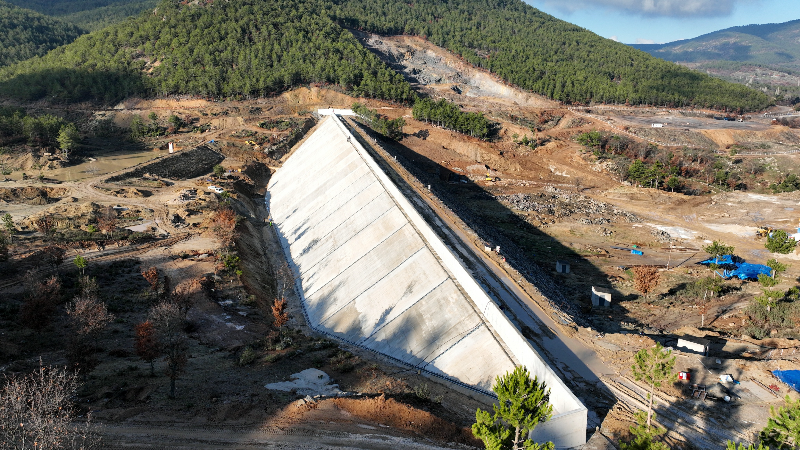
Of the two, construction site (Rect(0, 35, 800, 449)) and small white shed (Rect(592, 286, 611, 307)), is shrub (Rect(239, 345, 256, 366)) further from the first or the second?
small white shed (Rect(592, 286, 611, 307))

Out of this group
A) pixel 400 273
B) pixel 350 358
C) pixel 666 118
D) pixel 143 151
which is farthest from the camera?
pixel 666 118

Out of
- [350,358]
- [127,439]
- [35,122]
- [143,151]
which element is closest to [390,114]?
[143,151]

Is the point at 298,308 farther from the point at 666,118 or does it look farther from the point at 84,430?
the point at 666,118

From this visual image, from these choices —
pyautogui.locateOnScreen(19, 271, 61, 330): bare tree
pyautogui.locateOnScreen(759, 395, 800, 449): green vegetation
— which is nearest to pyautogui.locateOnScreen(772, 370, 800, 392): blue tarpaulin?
pyautogui.locateOnScreen(759, 395, 800, 449): green vegetation

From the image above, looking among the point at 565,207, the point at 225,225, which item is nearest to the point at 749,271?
the point at 565,207

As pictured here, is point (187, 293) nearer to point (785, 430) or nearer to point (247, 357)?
point (247, 357)

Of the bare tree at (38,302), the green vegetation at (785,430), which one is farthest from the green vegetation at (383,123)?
the green vegetation at (785,430)

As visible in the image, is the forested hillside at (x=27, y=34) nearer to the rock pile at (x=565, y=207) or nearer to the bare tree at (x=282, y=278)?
the bare tree at (x=282, y=278)
